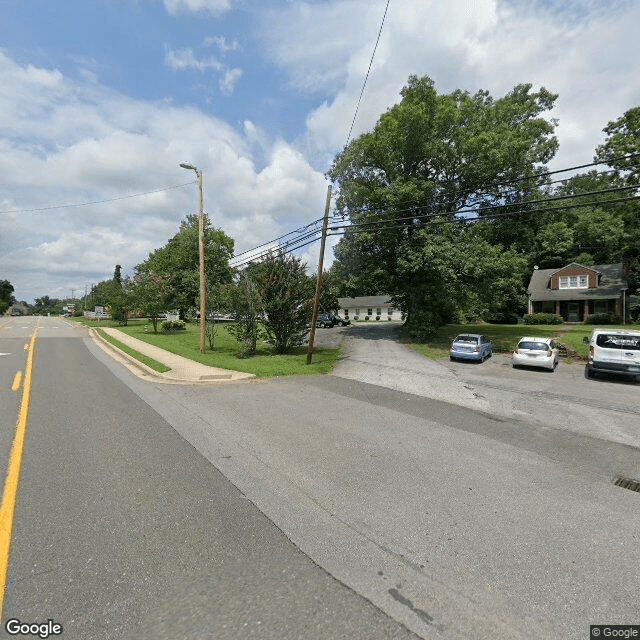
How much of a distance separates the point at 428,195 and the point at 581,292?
25707 millimetres

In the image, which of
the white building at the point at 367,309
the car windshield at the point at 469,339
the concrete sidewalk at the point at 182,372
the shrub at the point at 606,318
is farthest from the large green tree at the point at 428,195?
the white building at the point at 367,309

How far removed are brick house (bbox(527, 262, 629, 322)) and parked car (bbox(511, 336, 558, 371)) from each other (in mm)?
24085

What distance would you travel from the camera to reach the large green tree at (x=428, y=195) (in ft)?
74.5

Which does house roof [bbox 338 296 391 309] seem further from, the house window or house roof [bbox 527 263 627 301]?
the house window

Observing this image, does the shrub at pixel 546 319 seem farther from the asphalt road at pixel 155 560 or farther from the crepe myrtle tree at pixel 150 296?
the asphalt road at pixel 155 560

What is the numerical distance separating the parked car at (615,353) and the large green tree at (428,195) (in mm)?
8146

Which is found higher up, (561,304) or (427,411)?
(561,304)

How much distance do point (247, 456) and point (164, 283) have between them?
31.5 metres

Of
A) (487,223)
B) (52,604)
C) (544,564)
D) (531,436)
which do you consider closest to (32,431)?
(52,604)

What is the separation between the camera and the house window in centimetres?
4081

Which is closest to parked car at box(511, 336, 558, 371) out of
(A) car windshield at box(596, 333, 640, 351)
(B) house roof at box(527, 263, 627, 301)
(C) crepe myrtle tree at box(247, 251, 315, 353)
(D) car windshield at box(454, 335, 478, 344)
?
(A) car windshield at box(596, 333, 640, 351)

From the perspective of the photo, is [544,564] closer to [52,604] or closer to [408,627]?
[408,627]

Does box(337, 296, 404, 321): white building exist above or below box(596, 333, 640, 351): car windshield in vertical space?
above

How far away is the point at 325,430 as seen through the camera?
7109 millimetres
